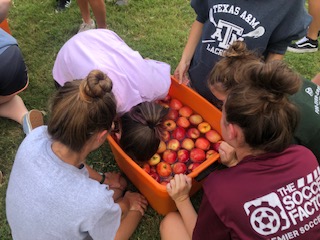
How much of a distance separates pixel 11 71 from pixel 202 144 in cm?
128

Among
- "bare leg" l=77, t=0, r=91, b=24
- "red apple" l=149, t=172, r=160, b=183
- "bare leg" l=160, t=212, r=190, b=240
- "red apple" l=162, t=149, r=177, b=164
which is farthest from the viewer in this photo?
"bare leg" l=77, t=0, r=91, b=24

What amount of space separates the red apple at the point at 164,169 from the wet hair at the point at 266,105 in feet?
2.81

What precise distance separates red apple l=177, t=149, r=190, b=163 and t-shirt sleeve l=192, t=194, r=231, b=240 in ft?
2.52

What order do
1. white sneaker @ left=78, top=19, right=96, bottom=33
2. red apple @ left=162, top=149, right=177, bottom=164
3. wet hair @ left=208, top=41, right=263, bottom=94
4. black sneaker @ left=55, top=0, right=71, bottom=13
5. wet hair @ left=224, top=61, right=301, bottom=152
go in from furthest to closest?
black sneaker @ left=55, top=0, right=71, bottom=13, white sneaker @ left=78, top=19, right=96, bottom=33, red apple @ left=162, top=149, right=177, bottom=164, wet hair @ left=208, top=41, right=263, bottom=94, wet hair @ left=224, top=61, right=301, bottom=152

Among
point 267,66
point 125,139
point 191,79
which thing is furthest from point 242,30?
point 125,139

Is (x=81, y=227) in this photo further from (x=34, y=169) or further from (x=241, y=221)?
(x=241, y=221)

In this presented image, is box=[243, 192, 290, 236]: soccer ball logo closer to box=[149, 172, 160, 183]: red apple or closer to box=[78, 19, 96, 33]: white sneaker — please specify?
box=[149, 172, 160, 183]: red apple

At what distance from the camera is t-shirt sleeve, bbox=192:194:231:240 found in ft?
4.18

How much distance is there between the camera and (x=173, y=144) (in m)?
2.18

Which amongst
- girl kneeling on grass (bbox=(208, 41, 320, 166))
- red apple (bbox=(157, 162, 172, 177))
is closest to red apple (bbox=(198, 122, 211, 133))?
red apple (bbox=(157, 162, 172, 177))

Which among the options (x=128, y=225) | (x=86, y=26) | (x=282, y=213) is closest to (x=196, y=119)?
(x=128, y=225)

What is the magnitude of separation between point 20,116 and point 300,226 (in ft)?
6.26

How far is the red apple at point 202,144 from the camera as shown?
2.19 metres

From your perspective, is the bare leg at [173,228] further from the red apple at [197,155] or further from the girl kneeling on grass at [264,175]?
the girl kneeling on grass at [264,175]
